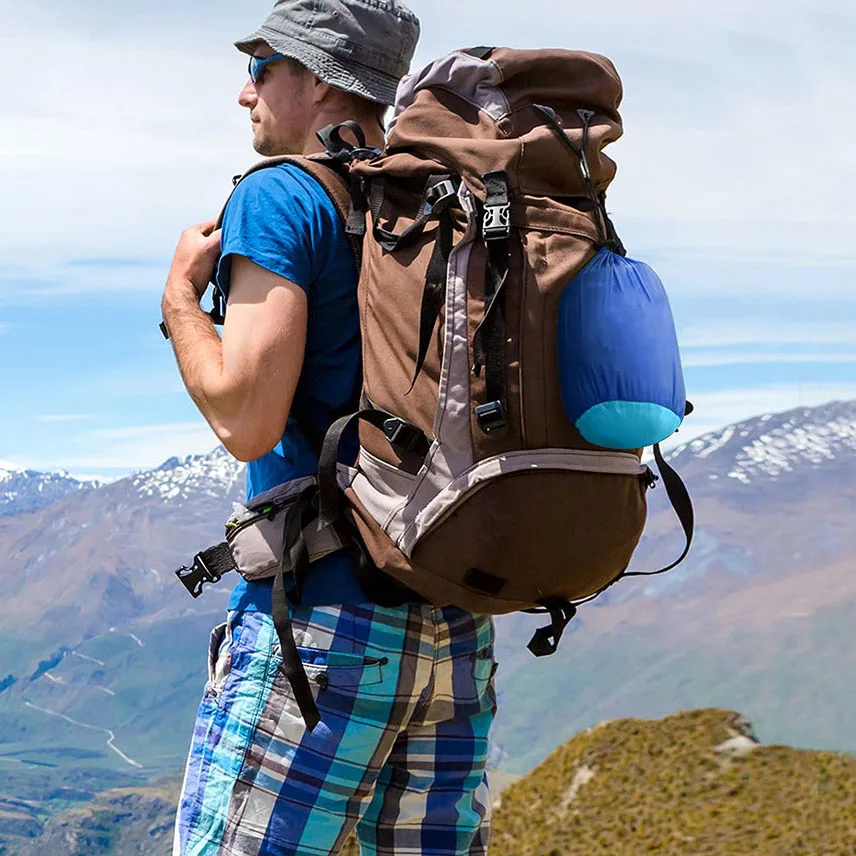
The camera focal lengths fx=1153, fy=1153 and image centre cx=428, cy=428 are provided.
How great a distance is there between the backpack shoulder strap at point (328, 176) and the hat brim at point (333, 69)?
0.86 feet

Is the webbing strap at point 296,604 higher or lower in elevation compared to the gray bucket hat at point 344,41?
lower

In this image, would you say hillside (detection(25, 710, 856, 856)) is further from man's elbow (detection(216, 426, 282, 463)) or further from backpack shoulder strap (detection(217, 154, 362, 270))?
backpack shoulder strap (detection(217, 154, 362, 270))

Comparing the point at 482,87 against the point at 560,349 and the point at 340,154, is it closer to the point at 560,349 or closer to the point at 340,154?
the point at 340,154

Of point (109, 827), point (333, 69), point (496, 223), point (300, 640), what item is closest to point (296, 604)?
point (300, 640)

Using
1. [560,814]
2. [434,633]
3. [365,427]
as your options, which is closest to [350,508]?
[365,427]

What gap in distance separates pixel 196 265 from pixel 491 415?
2.60 feet

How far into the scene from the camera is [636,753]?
827 centimetres

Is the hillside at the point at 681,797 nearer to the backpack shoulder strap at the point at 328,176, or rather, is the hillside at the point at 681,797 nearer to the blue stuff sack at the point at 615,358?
the blue stuff sack at the point at 615,358

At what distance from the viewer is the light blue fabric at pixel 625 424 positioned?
2.24 meters

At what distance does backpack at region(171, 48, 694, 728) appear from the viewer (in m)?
2.25

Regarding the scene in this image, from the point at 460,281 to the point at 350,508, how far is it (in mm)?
543

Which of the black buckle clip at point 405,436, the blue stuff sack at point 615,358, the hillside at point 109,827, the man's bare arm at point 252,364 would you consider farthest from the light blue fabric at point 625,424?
the hillside at point 109,827

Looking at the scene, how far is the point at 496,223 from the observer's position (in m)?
2.24

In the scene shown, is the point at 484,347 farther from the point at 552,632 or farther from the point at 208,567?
the point at 208,567
